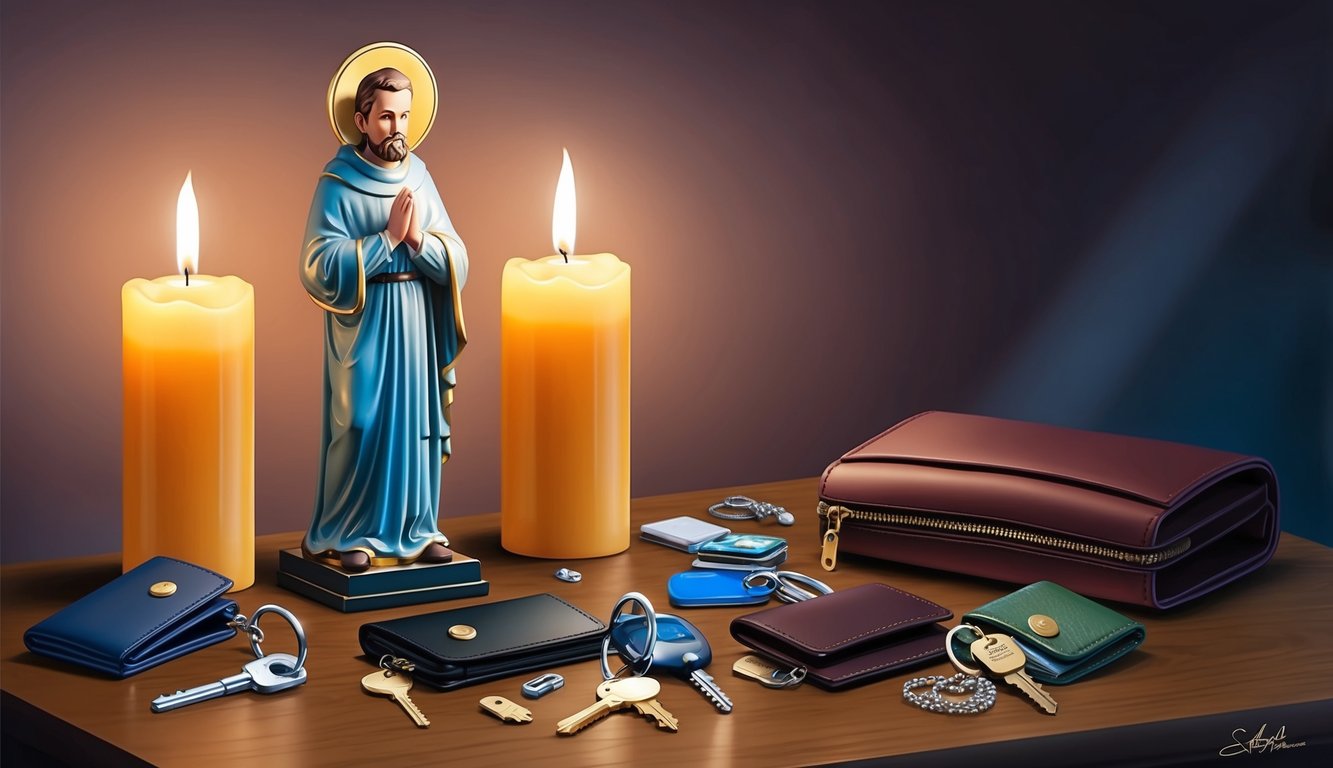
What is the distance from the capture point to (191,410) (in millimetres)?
1406

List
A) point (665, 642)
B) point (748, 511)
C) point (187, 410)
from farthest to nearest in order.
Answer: point (748, 511), point (187, 410), point (665, 642)

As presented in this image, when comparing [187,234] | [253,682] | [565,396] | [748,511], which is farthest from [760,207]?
[253,682]

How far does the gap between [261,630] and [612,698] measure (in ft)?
1.09

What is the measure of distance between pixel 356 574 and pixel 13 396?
1.49 feet

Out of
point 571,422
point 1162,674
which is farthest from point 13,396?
point 1162,674

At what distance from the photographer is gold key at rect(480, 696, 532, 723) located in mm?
1147

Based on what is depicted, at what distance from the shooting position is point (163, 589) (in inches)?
50.9

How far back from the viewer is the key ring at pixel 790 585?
56.2 inches

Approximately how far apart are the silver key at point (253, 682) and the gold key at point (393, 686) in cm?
5

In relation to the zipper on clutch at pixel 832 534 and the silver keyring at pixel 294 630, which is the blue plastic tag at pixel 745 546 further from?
the silver keyring at pixel 294 630

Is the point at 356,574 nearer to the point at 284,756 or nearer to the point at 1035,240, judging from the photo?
the point at 284,756

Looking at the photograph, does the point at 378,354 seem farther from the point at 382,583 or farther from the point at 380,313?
the point at 382,583
